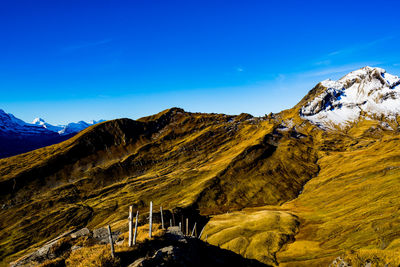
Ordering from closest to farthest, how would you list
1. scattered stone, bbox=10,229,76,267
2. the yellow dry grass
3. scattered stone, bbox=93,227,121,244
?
scattered stone, bbox=10,229,76,267
scattered stone, bbox=93,227,121,244
the yellow dry grass

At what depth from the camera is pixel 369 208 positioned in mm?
108312

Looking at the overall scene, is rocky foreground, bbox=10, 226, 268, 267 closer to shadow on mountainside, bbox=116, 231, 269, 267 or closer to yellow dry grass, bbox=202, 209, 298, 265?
shadow on mountainside, bbox=116, 231, 269, 267

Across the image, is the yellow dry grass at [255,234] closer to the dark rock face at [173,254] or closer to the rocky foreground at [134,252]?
the dark rock face at [173,254]

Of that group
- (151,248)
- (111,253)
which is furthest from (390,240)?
(111,253)

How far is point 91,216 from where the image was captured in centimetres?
18112

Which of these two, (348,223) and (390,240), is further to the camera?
(348,223)

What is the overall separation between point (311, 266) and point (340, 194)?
330 feet

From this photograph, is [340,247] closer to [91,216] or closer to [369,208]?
[369,208]

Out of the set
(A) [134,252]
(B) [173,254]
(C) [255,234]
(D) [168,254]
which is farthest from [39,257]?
(C) [255,234]

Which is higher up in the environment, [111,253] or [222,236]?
[111,253]

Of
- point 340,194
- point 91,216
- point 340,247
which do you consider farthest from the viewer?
point 91,216

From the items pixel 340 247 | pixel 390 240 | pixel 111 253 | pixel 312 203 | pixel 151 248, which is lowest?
pixel 312 203

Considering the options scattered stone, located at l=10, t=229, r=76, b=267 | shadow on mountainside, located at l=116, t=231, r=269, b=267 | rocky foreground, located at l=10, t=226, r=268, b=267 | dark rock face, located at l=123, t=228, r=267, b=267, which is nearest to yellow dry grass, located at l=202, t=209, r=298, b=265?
dark rock face, located at l=123, t=228, r=267, b=267

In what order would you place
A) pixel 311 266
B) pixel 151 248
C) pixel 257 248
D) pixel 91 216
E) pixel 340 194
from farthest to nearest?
pixel 91 216, pixel 340 194, pixel 257 248, pixel 311 266, pixel 151 248
